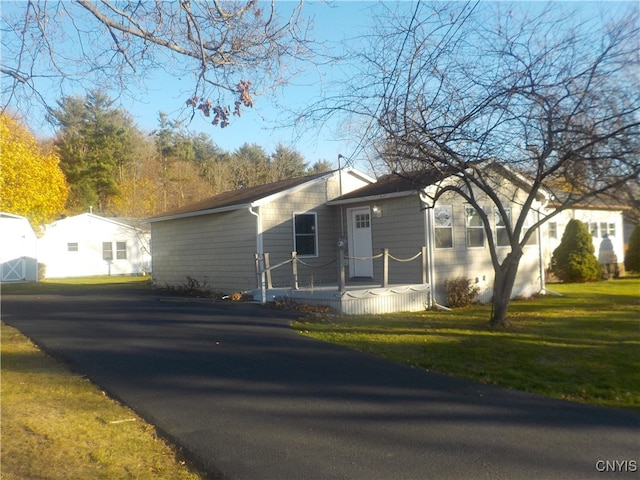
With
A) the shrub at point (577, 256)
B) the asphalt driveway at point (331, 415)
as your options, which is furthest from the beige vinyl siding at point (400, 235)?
the shrub at point (577, 256)

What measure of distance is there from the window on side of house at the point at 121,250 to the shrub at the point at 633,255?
2834 cm

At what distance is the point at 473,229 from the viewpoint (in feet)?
56.1

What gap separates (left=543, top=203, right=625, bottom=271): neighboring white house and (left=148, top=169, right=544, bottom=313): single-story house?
6949 mm

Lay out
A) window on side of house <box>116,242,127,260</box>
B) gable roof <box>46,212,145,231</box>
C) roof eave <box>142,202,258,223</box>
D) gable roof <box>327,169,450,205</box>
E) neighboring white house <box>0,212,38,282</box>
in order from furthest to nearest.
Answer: window on side of house <box>116,242,127,260</box>, gable roof <box>46,212,145,231</box>, neighboring white house <box>0,212,38,282</box>, roof eave <box>142,202,258,223</box>, gable roof <box>327,169,450,205</box>

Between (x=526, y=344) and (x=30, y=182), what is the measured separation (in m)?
29.2

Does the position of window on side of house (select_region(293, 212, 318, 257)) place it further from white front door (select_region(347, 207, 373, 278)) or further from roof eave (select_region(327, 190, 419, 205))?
white front door (select_region(347, 207, 373, 278))

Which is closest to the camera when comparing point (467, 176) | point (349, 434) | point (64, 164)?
point (349, 434)

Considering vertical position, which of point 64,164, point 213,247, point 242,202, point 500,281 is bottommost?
point 500,281

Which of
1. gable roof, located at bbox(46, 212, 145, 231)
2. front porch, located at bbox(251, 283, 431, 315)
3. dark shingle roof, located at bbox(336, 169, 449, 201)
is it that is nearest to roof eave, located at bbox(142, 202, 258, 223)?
front porch, located at bbox(251, 283, 431, 315)

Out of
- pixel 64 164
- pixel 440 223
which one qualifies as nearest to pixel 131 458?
pixel 440 223

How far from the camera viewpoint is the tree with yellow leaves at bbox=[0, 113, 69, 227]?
28873mm

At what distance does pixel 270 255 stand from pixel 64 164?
30.6 meters

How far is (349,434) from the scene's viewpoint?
5.56 meters

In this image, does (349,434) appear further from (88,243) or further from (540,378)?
(88,243)
